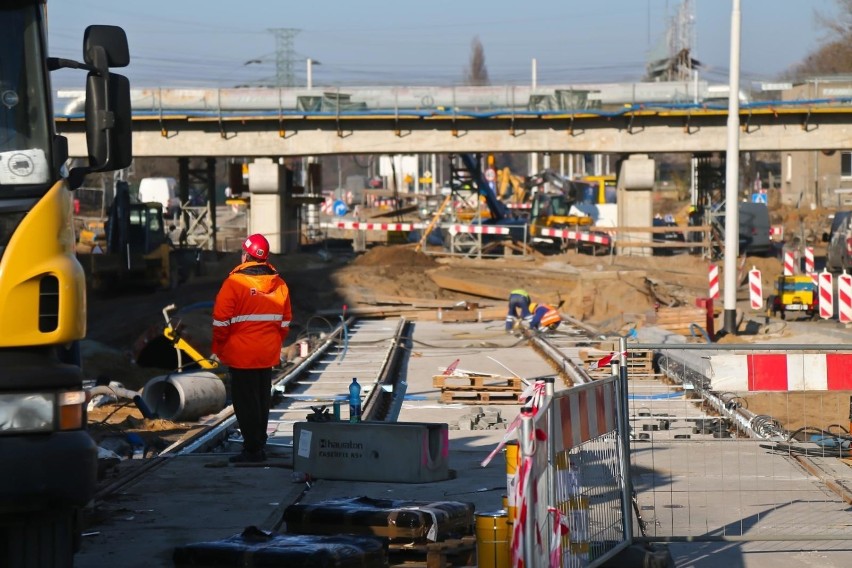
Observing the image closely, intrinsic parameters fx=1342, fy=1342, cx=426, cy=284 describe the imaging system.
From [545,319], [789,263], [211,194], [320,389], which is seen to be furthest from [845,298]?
[211,194]

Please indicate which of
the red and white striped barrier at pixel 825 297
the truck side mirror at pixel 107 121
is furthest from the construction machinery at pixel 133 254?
the truck side mirror at pixel 107 121

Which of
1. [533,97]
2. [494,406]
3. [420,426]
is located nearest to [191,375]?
[494,406]

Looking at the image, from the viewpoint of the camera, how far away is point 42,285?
5777mm

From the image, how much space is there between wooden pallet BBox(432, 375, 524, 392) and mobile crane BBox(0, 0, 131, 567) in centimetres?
983

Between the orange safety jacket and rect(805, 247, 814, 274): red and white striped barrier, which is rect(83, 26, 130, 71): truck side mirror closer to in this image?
the orange safety jacket

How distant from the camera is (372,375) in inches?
747

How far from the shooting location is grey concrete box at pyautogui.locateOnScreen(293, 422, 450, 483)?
31.0 feet

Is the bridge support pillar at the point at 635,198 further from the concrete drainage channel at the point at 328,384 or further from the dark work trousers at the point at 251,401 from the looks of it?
the dark work trousers at the point at 251,401

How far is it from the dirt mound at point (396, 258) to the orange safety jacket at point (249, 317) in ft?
101

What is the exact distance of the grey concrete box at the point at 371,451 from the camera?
31.0ft

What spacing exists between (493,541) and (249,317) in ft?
14.5

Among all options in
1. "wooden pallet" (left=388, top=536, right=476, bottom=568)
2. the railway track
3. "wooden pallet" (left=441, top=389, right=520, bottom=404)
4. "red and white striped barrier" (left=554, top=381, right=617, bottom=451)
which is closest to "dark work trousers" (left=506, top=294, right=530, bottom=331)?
the railway track

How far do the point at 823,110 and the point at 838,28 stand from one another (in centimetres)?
4804

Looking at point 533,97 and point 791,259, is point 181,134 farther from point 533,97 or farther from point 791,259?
point 791,259
